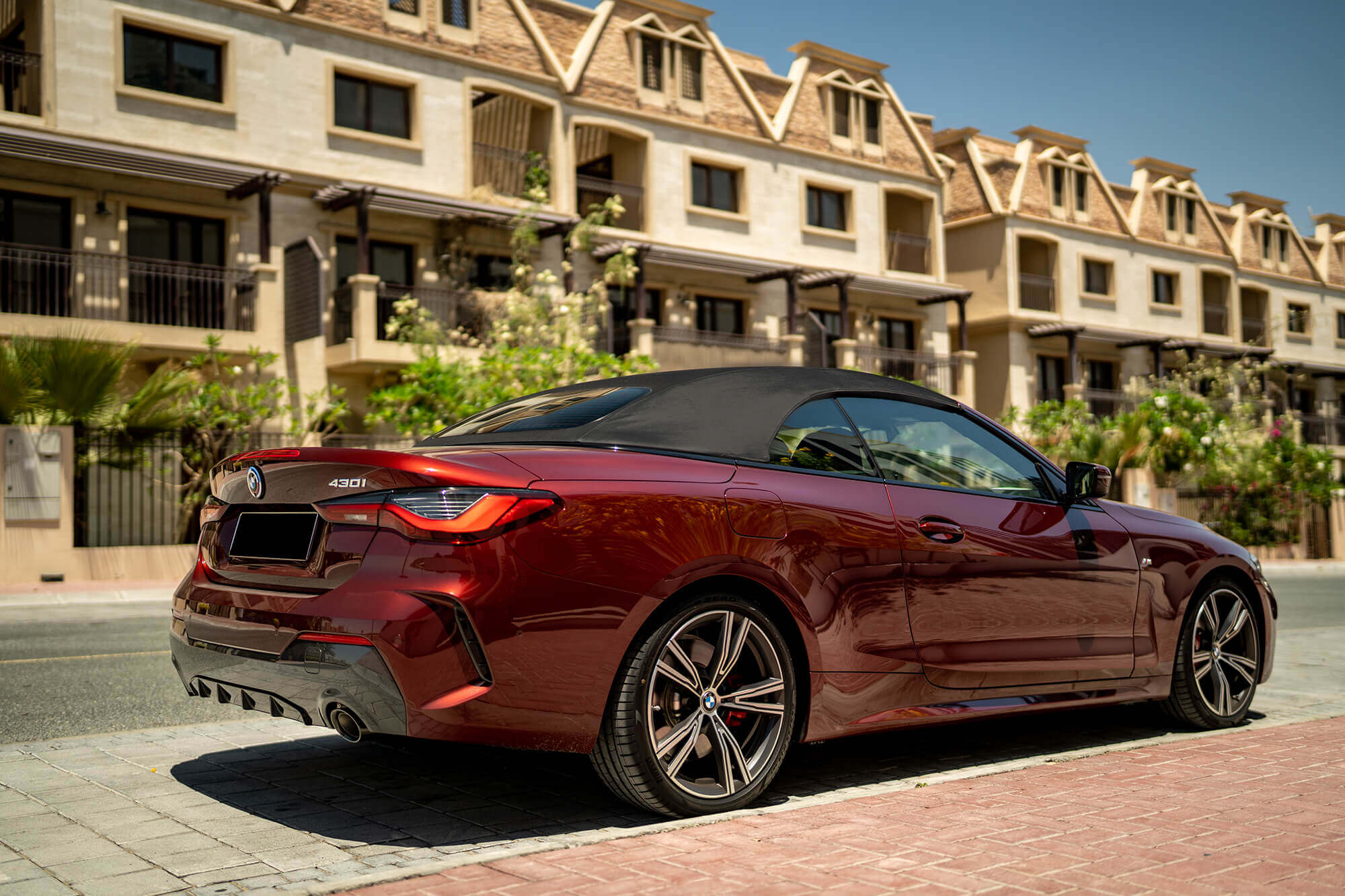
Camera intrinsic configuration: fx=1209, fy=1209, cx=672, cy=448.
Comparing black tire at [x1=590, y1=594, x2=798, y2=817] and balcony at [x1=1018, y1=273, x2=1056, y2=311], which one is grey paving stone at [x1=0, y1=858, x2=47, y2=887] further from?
balcony at [x1=1018, y1=273, x2=1056, y2=311]

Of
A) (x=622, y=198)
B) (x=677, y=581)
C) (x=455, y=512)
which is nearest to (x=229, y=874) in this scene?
(x=455, y=512)

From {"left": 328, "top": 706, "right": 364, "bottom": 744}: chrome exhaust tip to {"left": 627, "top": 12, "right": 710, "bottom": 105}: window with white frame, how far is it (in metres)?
25.9

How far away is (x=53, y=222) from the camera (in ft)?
67.8

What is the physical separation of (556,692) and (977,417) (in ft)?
8.23

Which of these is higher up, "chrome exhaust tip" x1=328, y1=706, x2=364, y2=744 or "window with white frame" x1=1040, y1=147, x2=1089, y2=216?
"window with white frame" x1=1040, y1=147, x2=1089, y2=216

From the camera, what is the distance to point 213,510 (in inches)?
177

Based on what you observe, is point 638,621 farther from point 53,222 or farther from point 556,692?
point 53,222

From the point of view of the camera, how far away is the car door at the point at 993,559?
4711 millimetres

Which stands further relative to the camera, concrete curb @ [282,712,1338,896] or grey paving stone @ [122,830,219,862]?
grey paving stone @ [122,830,219,862]

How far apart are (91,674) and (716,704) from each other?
5611 millimetres

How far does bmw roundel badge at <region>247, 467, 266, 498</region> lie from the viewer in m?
4.19

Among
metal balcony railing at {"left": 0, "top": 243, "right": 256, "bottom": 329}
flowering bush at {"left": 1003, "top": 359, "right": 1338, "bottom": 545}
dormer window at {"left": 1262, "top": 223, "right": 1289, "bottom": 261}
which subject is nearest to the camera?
metal balcony railing at {"left": 0, "top": 243, "right": 256, "bottom": 329}

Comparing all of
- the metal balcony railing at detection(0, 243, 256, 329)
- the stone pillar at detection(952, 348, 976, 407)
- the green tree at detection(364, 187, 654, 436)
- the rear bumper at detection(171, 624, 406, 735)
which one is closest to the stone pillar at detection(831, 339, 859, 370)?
the stone pillar at detection(952, 348, 976, 407)

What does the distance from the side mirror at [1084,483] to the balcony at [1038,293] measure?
32.6 meters
